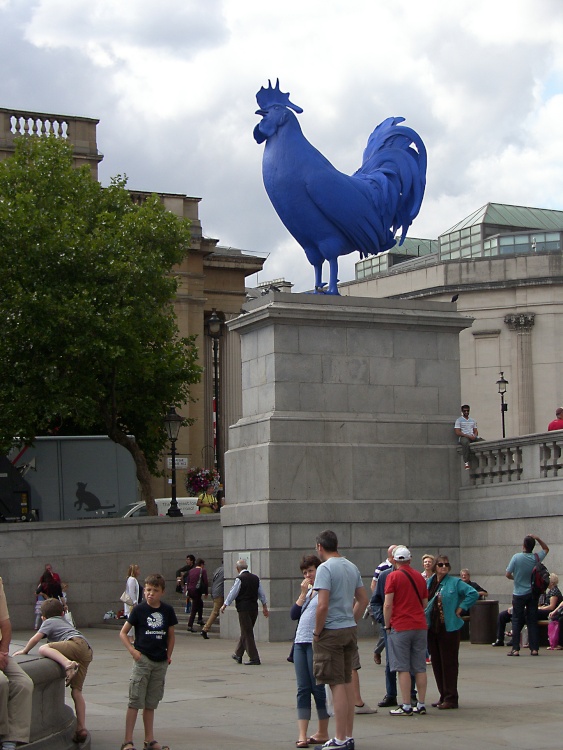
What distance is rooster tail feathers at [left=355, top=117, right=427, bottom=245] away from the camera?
26891 mm

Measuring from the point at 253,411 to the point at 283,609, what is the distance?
3887 millimetres

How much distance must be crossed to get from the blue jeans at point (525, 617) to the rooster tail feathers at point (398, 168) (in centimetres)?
955

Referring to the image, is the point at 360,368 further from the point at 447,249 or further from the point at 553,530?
the point at 447,249

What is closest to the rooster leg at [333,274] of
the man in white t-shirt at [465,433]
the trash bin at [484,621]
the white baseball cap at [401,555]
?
the man in white t-shirt at [465,433]

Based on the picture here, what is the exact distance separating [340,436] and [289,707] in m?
9.90

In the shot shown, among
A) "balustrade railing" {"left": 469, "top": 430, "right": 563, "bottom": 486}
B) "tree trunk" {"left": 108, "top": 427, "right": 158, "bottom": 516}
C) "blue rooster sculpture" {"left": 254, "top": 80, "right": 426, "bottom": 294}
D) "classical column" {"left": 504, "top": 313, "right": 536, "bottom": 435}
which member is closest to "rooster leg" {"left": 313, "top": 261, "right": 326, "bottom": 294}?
"blue rooster sculpture" {"left": 254, "top": 80, "right": 426, "bottom": 294}

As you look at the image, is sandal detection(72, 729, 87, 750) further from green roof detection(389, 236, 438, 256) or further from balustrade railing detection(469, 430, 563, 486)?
green roof detection(389, 236, 438, 256)

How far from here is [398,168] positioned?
1068 inches

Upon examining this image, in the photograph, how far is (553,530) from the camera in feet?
75.0

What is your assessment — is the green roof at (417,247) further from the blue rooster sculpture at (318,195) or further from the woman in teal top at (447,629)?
the woman in teal top at (447,629)

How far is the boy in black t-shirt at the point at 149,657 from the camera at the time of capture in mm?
12242

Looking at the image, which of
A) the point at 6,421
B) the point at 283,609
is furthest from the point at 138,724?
the point at 6,421

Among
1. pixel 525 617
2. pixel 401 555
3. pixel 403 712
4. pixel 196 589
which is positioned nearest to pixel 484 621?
pixel 525 617

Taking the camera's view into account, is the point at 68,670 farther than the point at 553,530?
No
